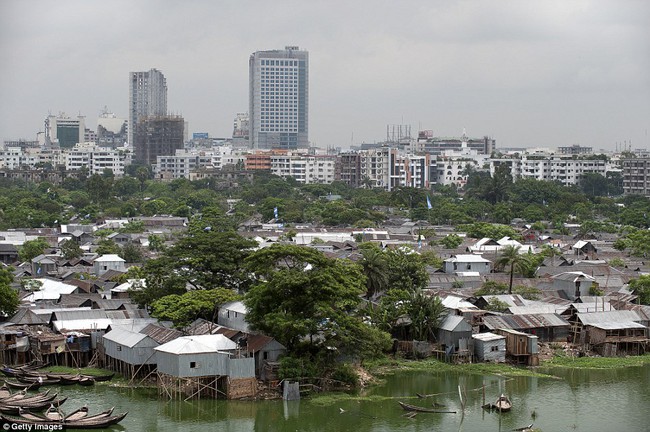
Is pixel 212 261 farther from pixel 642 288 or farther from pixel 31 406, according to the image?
pixel 642 288

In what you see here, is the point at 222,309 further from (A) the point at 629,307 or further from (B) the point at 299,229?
(B) the point at 299,229

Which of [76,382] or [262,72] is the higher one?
[262,72]

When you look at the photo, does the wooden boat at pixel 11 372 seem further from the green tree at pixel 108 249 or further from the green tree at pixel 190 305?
the green tree at pixel 108 249

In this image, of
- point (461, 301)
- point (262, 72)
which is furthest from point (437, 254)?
point (262, 72)

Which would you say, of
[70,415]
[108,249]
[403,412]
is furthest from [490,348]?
[108,249]

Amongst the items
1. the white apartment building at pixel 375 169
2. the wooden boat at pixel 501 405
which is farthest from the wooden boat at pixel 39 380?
the white apartment building at pixel 375 169

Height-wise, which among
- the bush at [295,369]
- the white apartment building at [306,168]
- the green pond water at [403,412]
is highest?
the white apartment building at [306,168]
